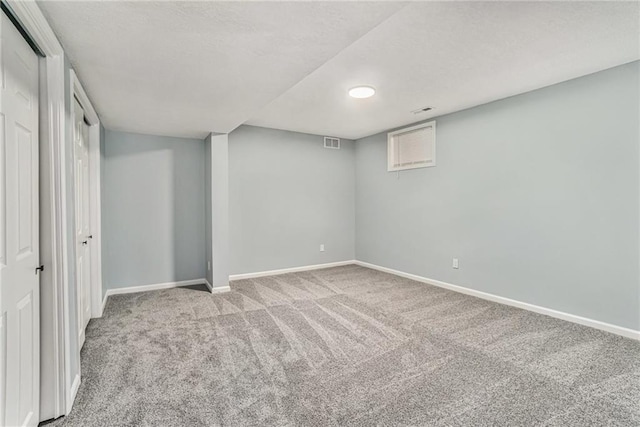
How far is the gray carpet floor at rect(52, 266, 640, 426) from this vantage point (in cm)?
180

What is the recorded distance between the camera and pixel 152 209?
14.3 ft

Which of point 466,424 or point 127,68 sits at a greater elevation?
point 127,68

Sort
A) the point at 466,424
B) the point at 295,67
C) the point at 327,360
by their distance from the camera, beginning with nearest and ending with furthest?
the point at 466,424
the point at 295,67
the point at 327,360

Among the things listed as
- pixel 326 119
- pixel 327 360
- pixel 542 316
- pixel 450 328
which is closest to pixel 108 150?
pixel 326 119

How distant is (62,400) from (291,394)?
1.32 meters

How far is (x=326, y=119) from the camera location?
457 cm

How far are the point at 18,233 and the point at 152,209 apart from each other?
9.86ft

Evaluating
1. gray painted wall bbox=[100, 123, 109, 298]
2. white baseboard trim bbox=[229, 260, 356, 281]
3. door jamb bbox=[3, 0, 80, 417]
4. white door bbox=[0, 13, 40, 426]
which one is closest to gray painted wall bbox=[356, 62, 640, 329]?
white baseboard trim bbox=[229, 260, 356, 281]

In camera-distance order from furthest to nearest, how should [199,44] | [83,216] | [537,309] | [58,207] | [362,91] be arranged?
[537,309], [362,91], [83,216], [199,44], [58,207]

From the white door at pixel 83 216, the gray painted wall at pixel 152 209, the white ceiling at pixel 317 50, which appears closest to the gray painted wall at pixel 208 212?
the gray painted wall at pixel 152 209

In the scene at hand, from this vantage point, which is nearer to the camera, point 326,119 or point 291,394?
point 291,394

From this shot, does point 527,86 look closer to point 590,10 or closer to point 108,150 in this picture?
point 590,10

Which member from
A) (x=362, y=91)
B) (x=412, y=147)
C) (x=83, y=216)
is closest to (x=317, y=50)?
(x=362, y=91)

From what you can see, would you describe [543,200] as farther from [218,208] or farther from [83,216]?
[83,216]
